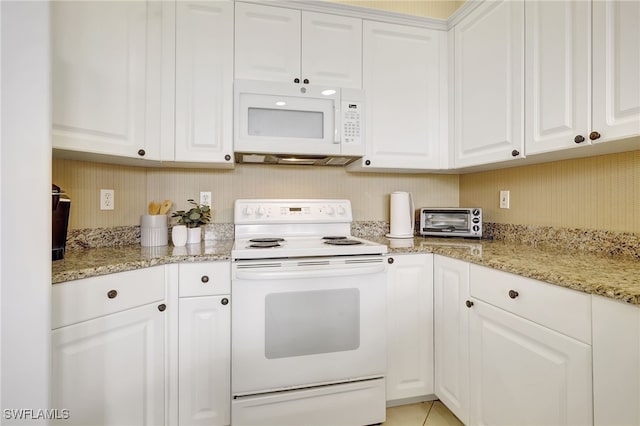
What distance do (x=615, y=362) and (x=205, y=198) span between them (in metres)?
2.00

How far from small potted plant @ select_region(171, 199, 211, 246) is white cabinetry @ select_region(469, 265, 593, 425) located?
1.47 metres

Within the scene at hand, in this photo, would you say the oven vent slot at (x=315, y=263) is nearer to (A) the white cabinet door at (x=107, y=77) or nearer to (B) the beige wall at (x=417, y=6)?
(A) the white cabinet door at (x=107, y=77)

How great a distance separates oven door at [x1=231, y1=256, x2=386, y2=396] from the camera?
1431 millimetres

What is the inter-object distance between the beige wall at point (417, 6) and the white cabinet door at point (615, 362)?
7.39 feet

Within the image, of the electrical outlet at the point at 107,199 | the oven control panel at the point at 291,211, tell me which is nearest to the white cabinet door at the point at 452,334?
the oven control panel at the point at 291,211

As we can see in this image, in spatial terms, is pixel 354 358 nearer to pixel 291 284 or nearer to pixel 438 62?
pixel 291 284

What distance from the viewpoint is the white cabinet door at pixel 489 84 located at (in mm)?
1496

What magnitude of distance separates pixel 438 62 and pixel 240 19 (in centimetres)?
123

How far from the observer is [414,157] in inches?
78.2

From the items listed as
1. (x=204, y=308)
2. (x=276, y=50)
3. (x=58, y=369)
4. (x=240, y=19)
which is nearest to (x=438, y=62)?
(x=276, y=50)

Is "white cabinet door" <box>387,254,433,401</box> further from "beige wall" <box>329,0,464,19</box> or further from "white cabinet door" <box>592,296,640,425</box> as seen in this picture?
"beige wall" <box>329,0,464,19</box>

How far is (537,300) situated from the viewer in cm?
107

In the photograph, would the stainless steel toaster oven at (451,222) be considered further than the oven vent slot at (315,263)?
Yes

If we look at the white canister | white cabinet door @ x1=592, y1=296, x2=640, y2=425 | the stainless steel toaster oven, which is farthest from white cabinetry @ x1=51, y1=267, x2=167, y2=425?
the stainless steel toaster oven
